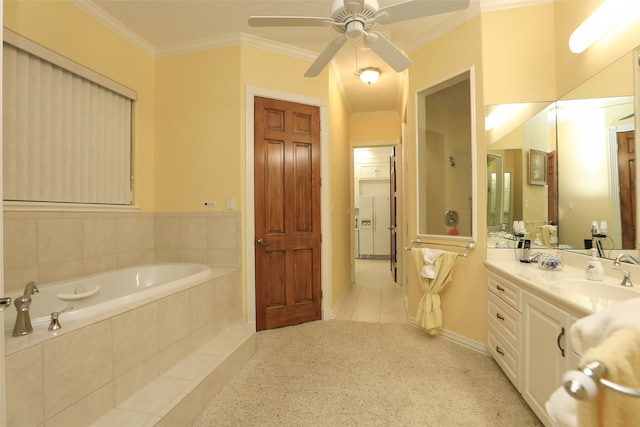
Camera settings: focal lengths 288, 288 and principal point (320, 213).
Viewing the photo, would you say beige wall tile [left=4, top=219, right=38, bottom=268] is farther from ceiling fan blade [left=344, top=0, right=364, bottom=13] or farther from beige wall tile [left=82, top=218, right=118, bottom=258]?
ceiling fan blade [left=344, top=0, right=364, bottom=13]

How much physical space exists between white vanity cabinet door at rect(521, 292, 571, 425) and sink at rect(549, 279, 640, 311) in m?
0.09

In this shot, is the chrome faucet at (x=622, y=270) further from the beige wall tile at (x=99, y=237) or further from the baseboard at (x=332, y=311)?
the beige wall tile at (x=99, y=237)

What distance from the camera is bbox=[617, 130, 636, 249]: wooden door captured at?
5.23 ft

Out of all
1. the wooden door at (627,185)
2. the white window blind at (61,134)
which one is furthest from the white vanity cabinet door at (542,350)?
the white window blind at (61,134)

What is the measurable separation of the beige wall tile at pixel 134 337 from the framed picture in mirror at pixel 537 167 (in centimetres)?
290

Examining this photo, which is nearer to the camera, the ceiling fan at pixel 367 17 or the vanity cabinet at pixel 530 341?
the vanity cabinet at pixel 530 341

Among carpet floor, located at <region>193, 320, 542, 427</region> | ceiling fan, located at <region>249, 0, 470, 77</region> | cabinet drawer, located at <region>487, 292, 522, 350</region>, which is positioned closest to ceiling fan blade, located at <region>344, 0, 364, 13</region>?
ceiling fan, located at <region>249, 0, 470, 77</region>

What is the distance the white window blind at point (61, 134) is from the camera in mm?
1920

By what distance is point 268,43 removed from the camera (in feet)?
9.32

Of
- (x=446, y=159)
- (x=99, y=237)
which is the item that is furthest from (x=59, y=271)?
(x=446, y=159)

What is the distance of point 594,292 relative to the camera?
1546 mm

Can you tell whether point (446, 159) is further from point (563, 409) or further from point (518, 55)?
point (563, 409)

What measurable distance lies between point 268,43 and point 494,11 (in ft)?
6.49

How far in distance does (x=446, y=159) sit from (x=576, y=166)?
955 mm
